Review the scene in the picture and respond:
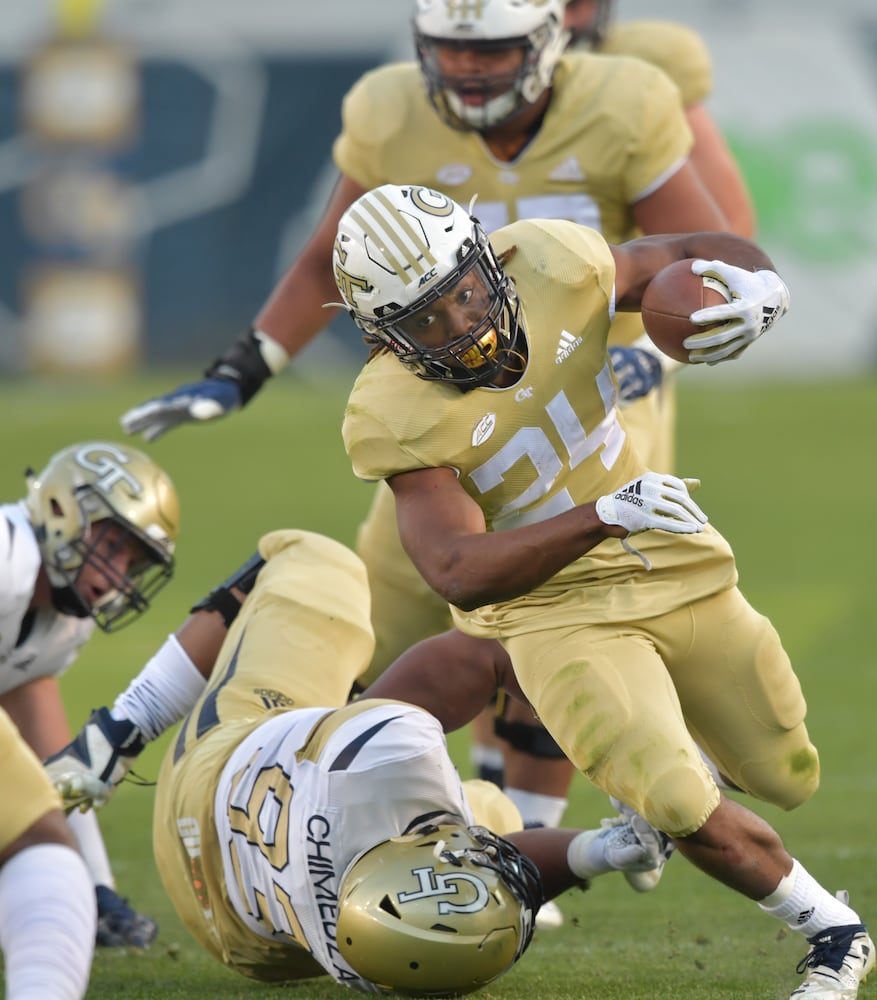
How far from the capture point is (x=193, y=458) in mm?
14875

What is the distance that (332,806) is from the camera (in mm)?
3496

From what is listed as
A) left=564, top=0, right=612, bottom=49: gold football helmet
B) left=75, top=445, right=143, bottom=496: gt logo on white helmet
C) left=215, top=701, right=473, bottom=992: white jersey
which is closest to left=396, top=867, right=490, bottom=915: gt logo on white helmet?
left=215, top=701, right=473, bottom=992: white jersey

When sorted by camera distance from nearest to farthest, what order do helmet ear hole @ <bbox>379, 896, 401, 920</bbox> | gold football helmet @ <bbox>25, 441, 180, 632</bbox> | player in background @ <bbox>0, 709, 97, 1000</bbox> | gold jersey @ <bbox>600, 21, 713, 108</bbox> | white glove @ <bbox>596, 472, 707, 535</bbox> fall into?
1. player in background @ <bbox>0, 709, 97, 1000</bbox>
2. helmet ear hole @ <bbox>379, 896, 401, 920</bbox>
3. white glove @ <bbox>596, 472, 707, 535</bbox>
4. gold football helmet @ <bbox>25, 441, 180, 632</bbox>
5. gold jersey @ <bbox>600, 21, 713, 108</bbox>

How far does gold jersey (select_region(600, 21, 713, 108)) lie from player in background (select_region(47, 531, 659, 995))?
2350 millimetres

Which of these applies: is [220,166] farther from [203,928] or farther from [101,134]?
[203,928]

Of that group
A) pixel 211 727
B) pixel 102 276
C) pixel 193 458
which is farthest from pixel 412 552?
pixel 102 276

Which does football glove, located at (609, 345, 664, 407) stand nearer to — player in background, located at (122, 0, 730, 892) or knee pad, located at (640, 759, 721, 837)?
player in background, located at (122, 0, 730, 892)

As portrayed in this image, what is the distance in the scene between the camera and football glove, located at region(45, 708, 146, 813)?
419 cm

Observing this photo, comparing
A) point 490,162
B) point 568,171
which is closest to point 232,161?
point 490,162

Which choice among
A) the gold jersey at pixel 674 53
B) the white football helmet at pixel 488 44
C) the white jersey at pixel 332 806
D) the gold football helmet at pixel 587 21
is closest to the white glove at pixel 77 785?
the white jersey at pixel 332 806

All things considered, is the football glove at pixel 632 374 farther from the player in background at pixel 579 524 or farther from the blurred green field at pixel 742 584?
the blurred green field at pixel 742 584

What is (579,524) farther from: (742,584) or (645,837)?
(742,584)

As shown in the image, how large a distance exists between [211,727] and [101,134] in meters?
15.3

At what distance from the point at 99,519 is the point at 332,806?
157 cm
